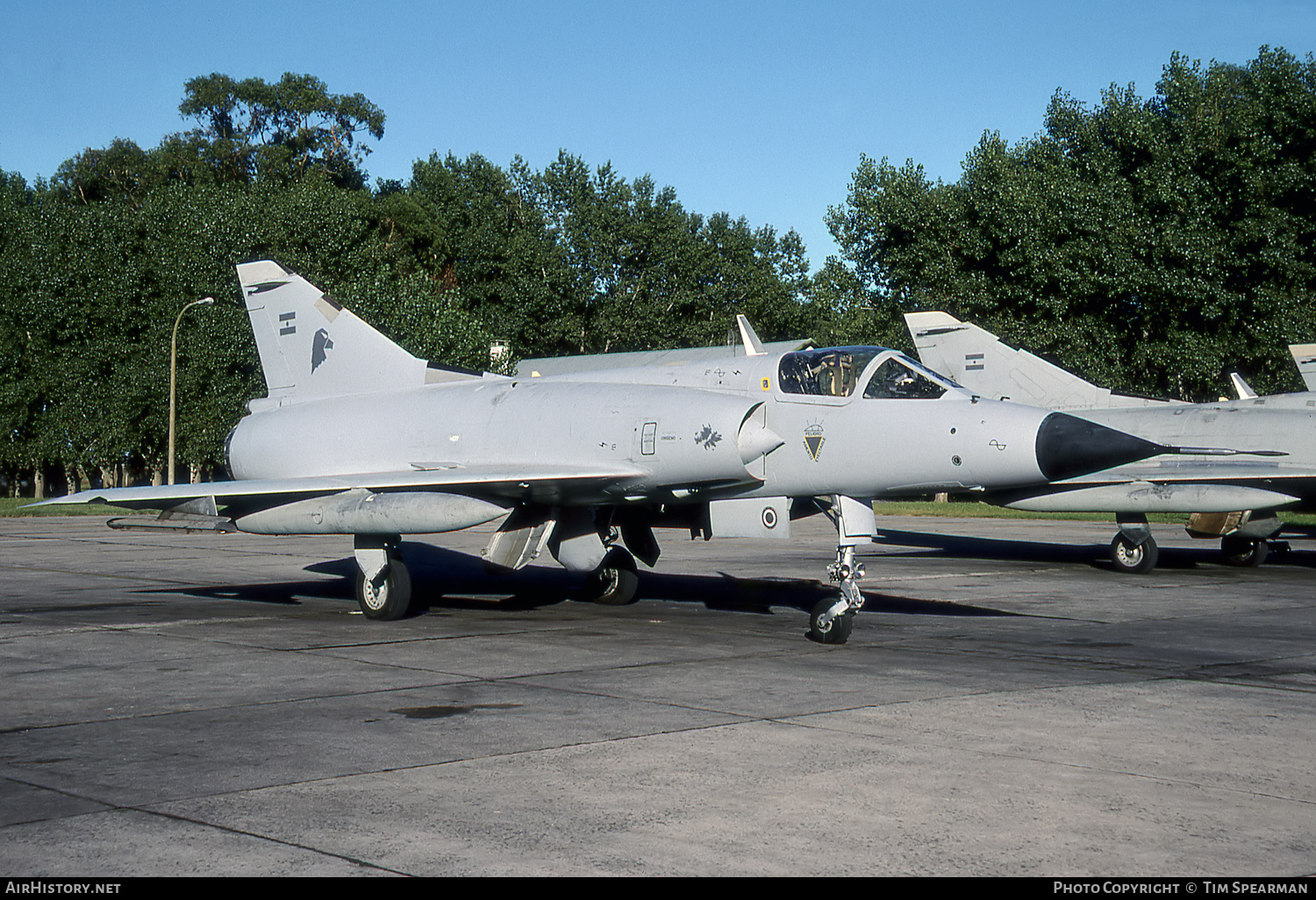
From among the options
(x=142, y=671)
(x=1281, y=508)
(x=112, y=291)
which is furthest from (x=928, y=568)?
(x=112, y=291)

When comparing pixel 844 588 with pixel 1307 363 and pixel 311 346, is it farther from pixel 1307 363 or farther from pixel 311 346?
pixel 1307 363

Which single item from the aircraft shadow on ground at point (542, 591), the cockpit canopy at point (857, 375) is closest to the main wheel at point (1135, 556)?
the aircraft shadow on ground at point (542, 591)

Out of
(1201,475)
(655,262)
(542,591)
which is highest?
(655,262)

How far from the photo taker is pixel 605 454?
1371 centimetres

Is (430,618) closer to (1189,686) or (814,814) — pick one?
(1189,686)

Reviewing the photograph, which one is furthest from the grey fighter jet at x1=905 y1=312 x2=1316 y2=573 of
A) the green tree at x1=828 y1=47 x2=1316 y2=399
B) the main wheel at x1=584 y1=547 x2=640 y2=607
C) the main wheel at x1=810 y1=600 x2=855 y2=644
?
the green tree at x1=828 y1=47 x2=1316 y2=399

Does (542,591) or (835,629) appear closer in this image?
(835,629)

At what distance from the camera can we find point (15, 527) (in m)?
36.1

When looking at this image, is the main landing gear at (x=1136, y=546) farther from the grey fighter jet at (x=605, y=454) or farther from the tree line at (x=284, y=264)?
the tree line at (x=284, y=264)

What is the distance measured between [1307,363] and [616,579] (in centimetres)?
1622

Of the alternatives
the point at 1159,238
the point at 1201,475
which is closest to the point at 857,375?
the point at 1201,475

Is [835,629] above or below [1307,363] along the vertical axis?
below

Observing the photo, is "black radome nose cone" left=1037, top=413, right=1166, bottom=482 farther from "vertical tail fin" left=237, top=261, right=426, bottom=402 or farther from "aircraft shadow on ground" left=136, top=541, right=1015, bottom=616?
"vertical tail fin" left=237, top=261, right=426, bottom=402

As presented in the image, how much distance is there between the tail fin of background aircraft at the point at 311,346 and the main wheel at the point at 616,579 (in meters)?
3.51
